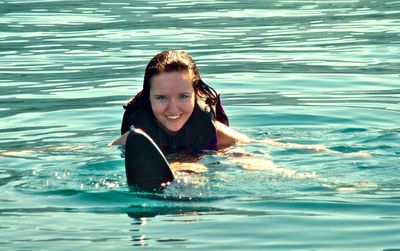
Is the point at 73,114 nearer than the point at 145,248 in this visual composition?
No

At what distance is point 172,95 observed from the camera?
909 cm

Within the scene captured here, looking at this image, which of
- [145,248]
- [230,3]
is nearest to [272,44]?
[230,3]

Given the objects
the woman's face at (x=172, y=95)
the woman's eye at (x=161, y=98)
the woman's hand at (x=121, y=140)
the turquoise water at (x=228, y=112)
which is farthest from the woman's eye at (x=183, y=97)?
the woman's hand at (x=121, y=140)

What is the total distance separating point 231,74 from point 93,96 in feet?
6.27

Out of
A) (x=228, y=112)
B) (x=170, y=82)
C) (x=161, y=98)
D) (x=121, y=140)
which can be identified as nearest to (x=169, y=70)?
(x=170, y=82)

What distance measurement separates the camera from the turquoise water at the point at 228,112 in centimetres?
737

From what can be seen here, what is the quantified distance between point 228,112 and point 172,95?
2847mm

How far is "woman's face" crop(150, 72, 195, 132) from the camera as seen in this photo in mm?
9078

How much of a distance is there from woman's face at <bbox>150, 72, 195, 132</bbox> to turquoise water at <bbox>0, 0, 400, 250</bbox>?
0.42 meters

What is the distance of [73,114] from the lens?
11.8 m

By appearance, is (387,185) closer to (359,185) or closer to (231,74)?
(359,185)

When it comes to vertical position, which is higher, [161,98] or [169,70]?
[169,70]

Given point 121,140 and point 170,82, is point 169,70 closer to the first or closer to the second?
point 170,82

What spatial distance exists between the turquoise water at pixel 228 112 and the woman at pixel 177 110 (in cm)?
28
